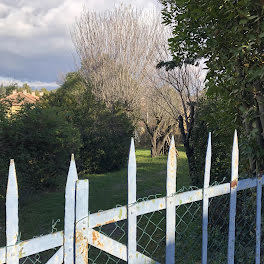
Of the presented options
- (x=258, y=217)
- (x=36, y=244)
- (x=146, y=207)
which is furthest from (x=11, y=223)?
(x=258, y=217)

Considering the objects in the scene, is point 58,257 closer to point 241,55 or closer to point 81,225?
point 81,225

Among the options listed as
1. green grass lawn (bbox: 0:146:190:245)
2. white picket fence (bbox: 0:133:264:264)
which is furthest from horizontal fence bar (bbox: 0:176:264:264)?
green grass lawn (bbox: 0:146:190:245)

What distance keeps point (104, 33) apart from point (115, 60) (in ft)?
6.38

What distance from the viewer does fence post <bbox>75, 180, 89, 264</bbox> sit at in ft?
4.55

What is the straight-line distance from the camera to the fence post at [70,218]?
1.37 metres

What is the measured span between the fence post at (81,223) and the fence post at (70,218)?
0.02m

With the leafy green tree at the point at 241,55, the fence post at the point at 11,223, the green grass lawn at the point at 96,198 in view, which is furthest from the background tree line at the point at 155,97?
the fence post at the point at 11,223

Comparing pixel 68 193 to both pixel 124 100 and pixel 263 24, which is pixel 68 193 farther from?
pixel 124 100

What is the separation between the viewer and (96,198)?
25.4ft

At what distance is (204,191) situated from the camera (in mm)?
1968

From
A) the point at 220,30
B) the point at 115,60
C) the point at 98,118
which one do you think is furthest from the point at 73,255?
the point at 115,60

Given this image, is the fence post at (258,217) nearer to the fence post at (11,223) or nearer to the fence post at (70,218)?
the fence post at (70,218)

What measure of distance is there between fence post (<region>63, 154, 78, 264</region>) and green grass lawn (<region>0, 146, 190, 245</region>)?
2824 millimetres

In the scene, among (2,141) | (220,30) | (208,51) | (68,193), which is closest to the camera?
(68,193)
